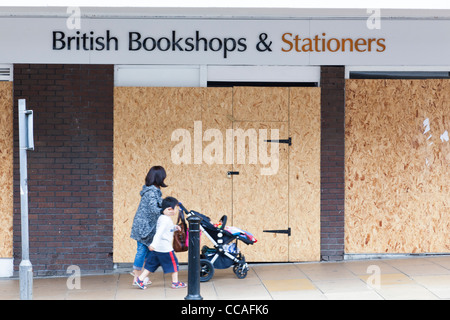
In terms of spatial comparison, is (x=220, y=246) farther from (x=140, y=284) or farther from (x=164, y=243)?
(x=140, y=284)

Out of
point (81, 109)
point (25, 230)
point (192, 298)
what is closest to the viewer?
point (25, 230)

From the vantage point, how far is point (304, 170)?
32.6 ft

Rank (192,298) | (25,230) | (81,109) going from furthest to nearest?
(81,109)
(192,298)
(25,230)

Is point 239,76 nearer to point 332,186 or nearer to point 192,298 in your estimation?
point 332,186

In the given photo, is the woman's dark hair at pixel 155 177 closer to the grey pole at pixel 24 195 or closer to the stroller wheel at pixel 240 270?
the stroller wheel at pixel 240 270

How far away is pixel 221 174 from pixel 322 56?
2458 mm

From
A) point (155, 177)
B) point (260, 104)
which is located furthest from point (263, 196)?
point (155, 177)

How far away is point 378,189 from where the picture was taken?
10023 mm

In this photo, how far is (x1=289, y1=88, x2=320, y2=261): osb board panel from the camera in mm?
9898

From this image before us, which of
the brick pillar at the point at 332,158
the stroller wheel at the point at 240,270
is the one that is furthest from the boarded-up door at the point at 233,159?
the stroller wheel at the point at 240,270

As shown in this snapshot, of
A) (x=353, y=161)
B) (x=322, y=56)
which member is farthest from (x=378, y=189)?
(x=322, y=56)

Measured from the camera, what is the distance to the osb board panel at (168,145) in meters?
9.75

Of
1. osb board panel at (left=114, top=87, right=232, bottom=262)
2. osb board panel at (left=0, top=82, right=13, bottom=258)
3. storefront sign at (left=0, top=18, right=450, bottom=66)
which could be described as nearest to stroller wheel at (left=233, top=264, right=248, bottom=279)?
osb board panel at (left=114, top=87, right=232, bottom=262)

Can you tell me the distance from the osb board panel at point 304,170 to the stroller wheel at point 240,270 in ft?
4.32
